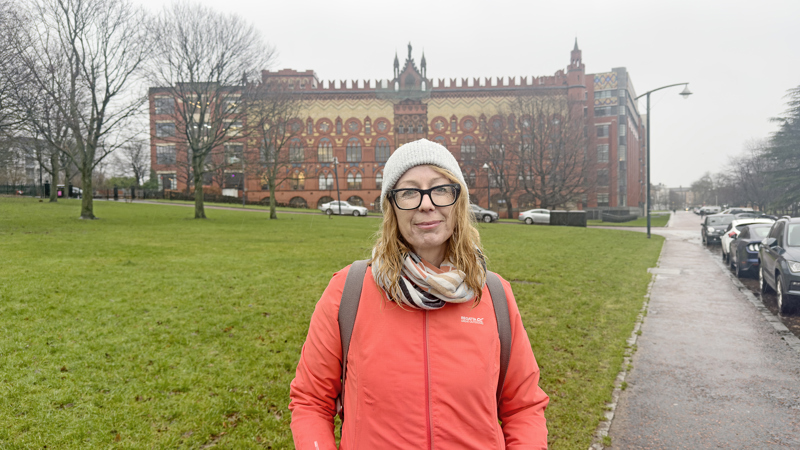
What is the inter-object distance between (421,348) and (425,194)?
0.63 meters

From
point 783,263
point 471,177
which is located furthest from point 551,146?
point 783,263

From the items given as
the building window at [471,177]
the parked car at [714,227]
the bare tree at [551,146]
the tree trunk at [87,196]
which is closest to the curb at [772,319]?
the parked car at [714,227]

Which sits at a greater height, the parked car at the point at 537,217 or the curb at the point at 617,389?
the parked car at the point at 537,217

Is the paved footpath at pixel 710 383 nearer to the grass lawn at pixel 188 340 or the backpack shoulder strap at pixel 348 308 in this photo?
the grass lawn at pixel 188 340

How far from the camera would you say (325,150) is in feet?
231

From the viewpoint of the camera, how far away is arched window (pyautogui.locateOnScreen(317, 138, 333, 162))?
70375 millimetres

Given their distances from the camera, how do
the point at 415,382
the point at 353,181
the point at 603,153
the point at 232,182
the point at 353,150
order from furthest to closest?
the point at 603,153, the point at 353,181, the point at 353,150, the point at 232,182, the point at 415,382

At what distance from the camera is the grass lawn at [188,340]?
413cm

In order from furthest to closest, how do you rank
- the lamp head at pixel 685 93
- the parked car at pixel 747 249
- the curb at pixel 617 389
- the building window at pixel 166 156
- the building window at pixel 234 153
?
1. the building window at pixel 166 156
2. the building window at pixel 234 153
3. the lamp head at pixel 685 93
4. the parked car at pixel 747 249
5. the curb at pixel 617 389

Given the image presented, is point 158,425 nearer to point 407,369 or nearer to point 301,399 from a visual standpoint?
point 301,399

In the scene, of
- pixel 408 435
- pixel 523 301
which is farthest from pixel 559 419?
pixel 523 301

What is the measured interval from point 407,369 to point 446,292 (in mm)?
331

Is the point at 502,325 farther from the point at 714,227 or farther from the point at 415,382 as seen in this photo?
the point at 714,227

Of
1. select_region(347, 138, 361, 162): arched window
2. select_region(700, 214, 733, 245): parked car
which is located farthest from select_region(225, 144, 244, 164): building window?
select_region(700, 214, 733, 245): parked car
